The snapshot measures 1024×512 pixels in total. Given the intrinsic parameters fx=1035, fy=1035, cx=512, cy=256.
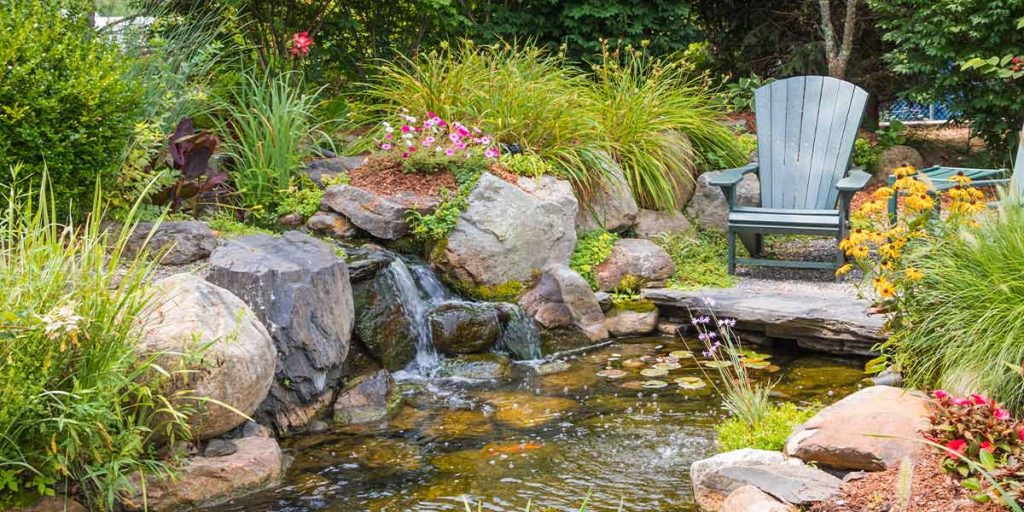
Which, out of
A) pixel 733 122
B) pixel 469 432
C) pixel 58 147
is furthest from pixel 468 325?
pixel 733 122

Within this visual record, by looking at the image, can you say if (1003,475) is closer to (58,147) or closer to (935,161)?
(58,147)

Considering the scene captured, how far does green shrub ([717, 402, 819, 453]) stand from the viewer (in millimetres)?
3711

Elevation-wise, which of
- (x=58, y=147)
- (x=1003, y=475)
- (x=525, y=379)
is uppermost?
(x=58, y=147)

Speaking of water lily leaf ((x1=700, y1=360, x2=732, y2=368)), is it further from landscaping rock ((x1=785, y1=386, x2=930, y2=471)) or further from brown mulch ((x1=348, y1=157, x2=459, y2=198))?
brown mulch ((x1=348, y1=157, x2=459, y2=198))

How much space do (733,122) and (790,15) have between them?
1.88 metres

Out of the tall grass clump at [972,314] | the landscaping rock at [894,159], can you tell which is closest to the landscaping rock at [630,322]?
the tall grass clump at [972,314]

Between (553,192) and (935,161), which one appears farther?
(935,161)

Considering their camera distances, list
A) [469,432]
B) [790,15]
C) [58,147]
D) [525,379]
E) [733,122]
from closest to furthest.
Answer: [469,432], [58,147], [525,379], [733,122], [790,15]

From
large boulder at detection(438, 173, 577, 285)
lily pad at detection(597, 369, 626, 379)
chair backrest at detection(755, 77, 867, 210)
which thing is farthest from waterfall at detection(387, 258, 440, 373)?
chair backrest at detection(755, 77, 867, 210)

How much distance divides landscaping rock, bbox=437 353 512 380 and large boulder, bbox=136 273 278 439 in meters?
1.35

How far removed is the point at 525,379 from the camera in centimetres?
517

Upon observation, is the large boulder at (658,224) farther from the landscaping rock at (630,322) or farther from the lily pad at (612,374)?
the lily pad at (612,374)

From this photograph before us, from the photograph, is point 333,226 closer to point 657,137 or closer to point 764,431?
point 657,137

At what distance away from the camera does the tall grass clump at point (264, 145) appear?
20.3 feet
